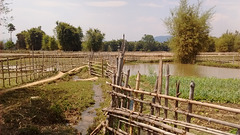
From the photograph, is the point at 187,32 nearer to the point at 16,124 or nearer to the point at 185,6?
the point at 185,6

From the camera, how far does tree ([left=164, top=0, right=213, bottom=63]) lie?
2572 centimetres

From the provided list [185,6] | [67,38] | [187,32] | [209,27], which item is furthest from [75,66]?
[67,38]

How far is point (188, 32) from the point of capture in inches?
1008

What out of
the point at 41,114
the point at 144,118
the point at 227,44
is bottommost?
the point at 41,114

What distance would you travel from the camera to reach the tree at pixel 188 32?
25.7m

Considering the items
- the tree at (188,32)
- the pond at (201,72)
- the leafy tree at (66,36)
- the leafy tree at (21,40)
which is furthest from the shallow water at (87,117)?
the leafy tree at (21,40)

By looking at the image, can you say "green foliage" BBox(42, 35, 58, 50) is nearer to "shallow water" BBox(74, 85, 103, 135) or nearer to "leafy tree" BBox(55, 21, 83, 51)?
"leafy tree" BBox(55, 21, 83, 51)

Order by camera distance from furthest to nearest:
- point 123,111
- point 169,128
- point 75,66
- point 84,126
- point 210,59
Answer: point 210,59 < point 75,66 < point 84,126 < point 123,111 < point 169,128

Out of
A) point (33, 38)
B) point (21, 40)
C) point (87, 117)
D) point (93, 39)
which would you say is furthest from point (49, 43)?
point (87, 117)

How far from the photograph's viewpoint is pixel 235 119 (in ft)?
22.1

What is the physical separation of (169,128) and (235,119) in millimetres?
4345

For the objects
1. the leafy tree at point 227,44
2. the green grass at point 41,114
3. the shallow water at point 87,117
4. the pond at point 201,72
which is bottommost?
the shallow water at point 87,117

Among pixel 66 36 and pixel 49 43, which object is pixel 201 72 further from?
pixel 49 43

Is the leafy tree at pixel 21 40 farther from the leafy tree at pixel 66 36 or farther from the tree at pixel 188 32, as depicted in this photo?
the tree at pixel 188 32
